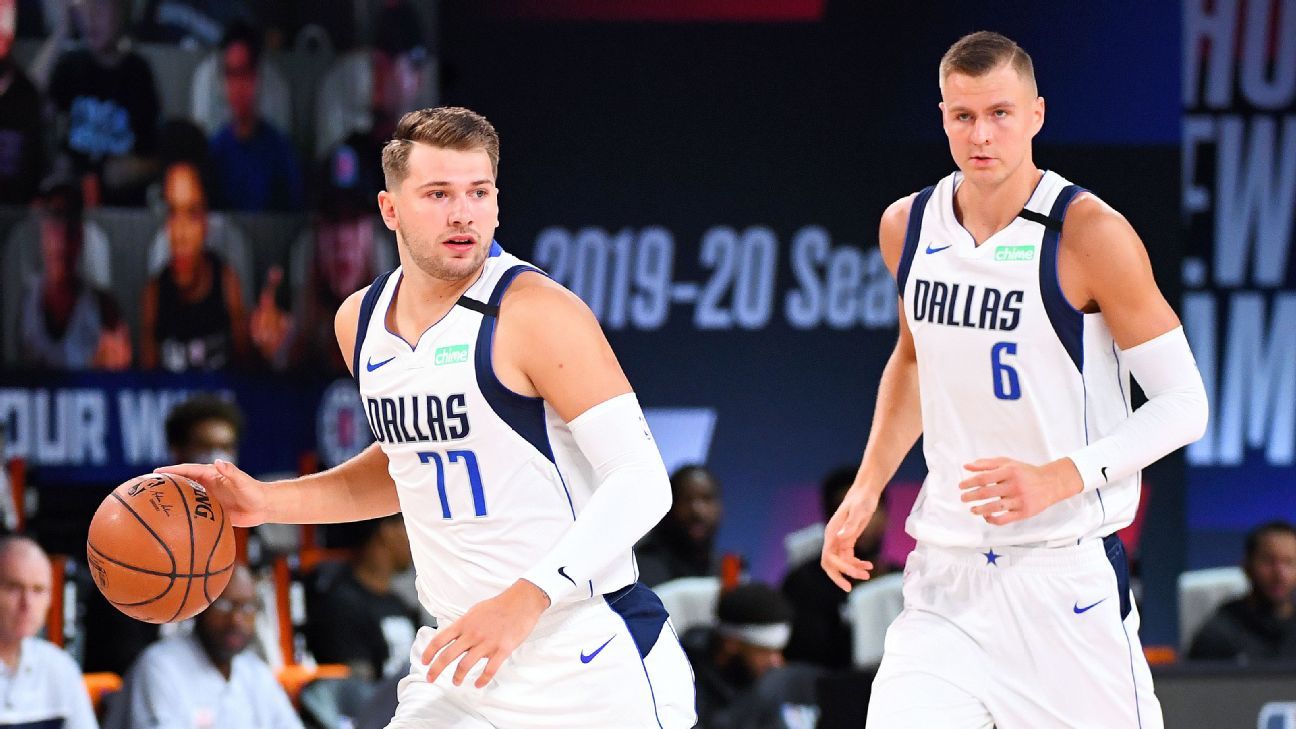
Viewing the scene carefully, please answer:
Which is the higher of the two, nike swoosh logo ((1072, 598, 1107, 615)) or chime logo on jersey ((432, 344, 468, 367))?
chime logo on jersey ((432, 344, 468, 367))

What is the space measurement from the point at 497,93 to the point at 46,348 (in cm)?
251

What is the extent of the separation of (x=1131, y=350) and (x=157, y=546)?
2057 millimetres

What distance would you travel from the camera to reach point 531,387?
3.73 metres

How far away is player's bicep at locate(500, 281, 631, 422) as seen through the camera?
365 cm

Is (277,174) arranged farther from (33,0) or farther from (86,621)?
(86,621)

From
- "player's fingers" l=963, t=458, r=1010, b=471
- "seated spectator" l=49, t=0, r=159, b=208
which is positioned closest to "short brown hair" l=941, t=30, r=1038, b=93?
"player's fingers" l=963, t=458, r=1010, b=471

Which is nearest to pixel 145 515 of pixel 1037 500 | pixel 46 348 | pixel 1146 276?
pixel 1037 500

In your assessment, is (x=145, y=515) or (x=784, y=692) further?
(x=784, y=692)

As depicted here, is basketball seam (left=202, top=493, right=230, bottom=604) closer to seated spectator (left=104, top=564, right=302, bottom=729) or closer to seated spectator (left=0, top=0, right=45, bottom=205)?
seated spectator (left=104, top=564, right=302, bottom=729)

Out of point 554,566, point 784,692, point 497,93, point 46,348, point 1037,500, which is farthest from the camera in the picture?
point 497,93

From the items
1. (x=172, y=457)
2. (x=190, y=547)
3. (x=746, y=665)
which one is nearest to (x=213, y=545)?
(x=190, y=547)

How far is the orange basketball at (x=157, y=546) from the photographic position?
3994 mm

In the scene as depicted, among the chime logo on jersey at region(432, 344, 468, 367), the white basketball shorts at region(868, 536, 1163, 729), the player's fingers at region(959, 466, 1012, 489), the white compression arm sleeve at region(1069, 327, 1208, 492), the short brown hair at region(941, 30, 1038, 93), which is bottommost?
the white basketball shorts at region(868, 536, 1163, 729)

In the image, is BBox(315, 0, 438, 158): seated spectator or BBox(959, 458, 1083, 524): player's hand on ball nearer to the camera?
BBox(959, 458, 1083, 524): player's hand on ball
